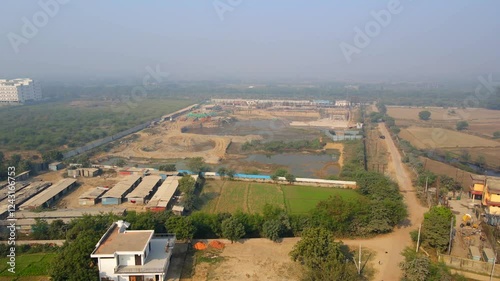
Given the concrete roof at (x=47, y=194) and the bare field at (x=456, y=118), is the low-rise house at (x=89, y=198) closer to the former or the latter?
Answer: the concrete roof at (x=47, y=194)

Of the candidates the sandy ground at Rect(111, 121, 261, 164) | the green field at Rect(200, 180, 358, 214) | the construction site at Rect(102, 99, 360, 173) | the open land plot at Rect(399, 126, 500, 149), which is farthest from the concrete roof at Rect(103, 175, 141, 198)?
the open land plot at Rect(399, 126, 500, 149)

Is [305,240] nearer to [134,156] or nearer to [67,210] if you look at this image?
[67,210]

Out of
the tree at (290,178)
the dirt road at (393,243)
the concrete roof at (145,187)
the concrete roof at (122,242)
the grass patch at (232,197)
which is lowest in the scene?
the grass patch at (232,197)

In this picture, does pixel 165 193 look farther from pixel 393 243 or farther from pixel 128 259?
pixel 393 243

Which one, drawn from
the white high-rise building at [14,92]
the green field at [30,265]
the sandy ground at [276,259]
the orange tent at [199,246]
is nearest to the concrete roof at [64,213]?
the green field at [30,265]

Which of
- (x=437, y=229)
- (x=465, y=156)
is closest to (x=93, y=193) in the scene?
(x=437, y=229)

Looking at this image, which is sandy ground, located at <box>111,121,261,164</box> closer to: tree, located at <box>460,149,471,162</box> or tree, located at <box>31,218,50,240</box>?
tree, located at <box>31,218,50,240</box>

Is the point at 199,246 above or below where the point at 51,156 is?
below
